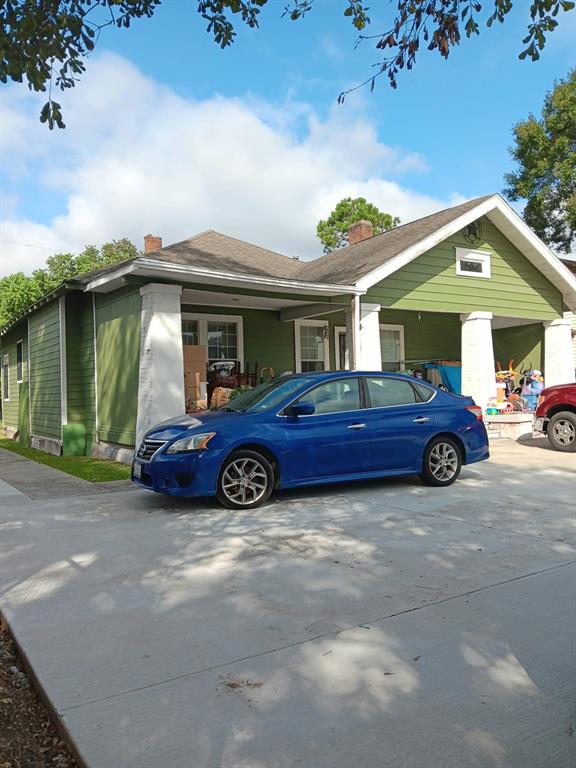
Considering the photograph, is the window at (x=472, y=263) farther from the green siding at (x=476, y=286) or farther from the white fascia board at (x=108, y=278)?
the white fascia board at (x=108, y=278)

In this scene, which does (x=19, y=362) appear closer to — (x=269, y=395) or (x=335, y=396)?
(x=269, y=395)

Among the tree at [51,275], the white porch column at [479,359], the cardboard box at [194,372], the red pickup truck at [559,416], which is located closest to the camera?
the red pickup truck at [559,416]

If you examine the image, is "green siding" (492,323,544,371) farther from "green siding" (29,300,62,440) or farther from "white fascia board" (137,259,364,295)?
"green siding" (29,300,62,440)

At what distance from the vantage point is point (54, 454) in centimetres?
1411

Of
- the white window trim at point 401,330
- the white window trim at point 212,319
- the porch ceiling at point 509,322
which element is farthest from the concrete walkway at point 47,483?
the porch ceiling at point 509,322

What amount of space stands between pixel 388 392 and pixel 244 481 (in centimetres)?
227

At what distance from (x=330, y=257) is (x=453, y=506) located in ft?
37.1

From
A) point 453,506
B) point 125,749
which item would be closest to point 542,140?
point 453,506

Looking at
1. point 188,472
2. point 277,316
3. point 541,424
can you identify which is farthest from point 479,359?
point 188,472

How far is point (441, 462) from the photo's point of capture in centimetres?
791

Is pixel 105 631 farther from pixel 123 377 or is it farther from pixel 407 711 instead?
pixel 123 377

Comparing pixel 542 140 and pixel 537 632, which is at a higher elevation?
pixel 542 140

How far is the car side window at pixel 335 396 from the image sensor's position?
7352 mm

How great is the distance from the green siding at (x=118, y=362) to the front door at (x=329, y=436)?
459cm
